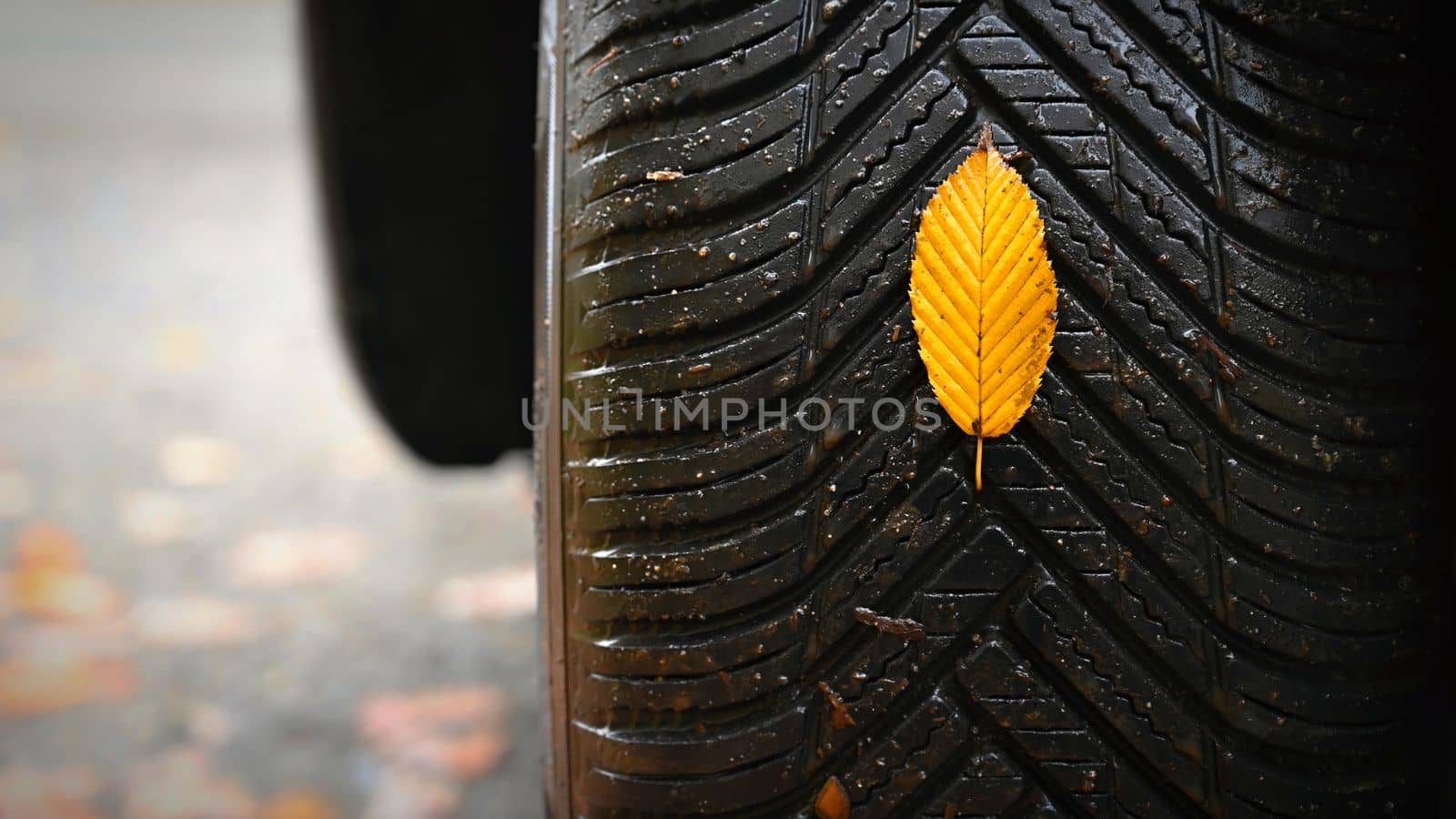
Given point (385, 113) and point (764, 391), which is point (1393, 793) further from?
point (385, 113)

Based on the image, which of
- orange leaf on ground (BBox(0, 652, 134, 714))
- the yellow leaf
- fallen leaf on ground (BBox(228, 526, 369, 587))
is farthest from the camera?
fallen leaf on ground (BBox(228, 526, 369, 587))

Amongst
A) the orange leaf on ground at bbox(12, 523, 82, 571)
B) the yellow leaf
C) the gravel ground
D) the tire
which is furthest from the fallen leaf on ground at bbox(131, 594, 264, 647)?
the yellow leaf

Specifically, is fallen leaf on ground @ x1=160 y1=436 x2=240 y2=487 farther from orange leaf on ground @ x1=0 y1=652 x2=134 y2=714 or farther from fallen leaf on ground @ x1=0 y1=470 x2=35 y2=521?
orange leaf on ground @ x1=0 y1=652 x2=134 y2=714

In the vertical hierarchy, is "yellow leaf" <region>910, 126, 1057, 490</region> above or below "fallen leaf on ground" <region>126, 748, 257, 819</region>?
above

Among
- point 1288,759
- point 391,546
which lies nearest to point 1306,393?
point 1288,759

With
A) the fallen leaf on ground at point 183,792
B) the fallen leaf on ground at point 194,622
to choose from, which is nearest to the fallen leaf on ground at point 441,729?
the fallen leaf on ground at point 183,792

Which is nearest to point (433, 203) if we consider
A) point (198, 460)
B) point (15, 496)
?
point (198, 460)
